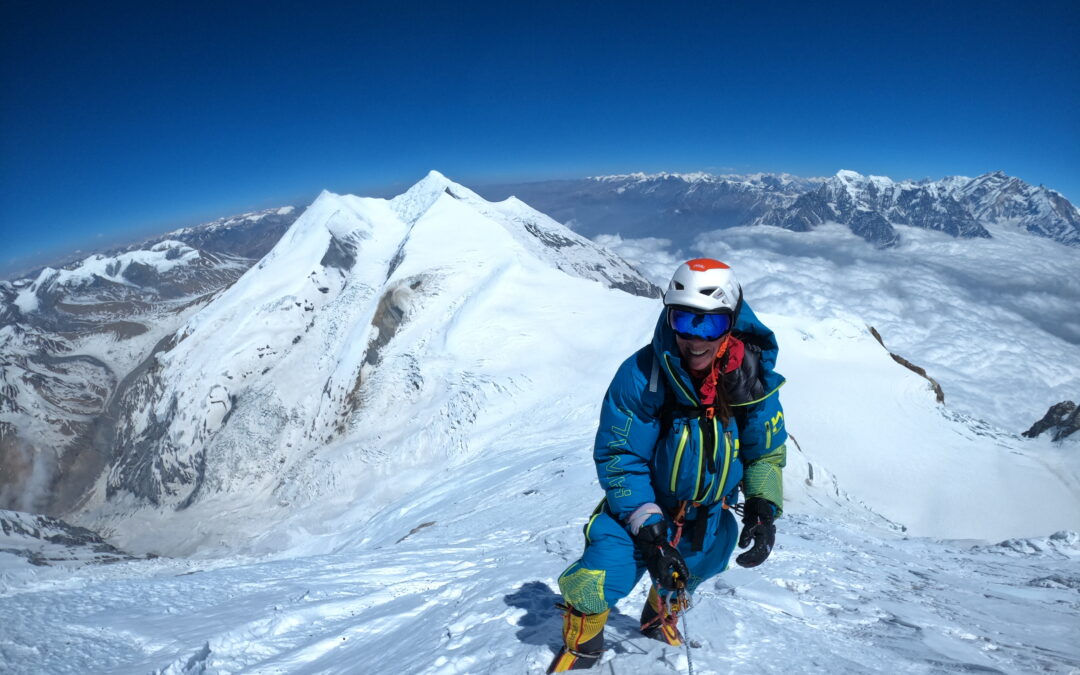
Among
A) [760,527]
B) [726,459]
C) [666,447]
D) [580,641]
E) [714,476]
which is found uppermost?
[666,447]

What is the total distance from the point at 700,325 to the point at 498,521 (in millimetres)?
9137

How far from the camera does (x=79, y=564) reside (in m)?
34.9

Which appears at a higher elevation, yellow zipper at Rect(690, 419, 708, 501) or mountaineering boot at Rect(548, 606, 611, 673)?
yellow zipper at Rect(690, 419, 708, 501)

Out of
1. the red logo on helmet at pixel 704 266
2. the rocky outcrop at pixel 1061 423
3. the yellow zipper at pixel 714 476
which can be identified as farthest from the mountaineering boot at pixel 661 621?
the rocky outcrop at pixel 1061 423

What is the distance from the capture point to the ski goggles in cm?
337

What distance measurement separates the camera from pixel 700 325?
3.38 meters

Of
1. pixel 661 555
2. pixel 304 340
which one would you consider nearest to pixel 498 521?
pixel 661 555

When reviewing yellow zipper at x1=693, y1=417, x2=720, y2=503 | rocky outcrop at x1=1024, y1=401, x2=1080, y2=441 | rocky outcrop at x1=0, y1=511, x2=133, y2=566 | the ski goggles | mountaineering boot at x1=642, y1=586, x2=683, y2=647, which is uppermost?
the ski goggles

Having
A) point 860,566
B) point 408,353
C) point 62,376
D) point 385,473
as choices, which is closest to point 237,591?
point 860,566

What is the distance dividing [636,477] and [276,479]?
47.7m

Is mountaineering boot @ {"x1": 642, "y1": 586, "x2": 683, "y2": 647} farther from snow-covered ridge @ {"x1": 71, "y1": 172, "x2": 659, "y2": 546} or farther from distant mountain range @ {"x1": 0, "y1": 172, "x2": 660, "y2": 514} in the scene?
distant mountain range @ {"x1": 0, "y1": 172, "x2": 660, "y2": 514}

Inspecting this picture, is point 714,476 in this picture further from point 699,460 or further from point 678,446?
point 678,446

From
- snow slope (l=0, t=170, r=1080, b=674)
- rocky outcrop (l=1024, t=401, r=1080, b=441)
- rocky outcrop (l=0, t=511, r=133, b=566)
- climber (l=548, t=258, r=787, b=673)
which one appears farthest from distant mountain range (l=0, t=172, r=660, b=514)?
rocky outcrop (l=1024, t=401, r=1080, b=441)

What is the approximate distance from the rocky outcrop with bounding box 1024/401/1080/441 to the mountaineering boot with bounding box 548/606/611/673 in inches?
1384
